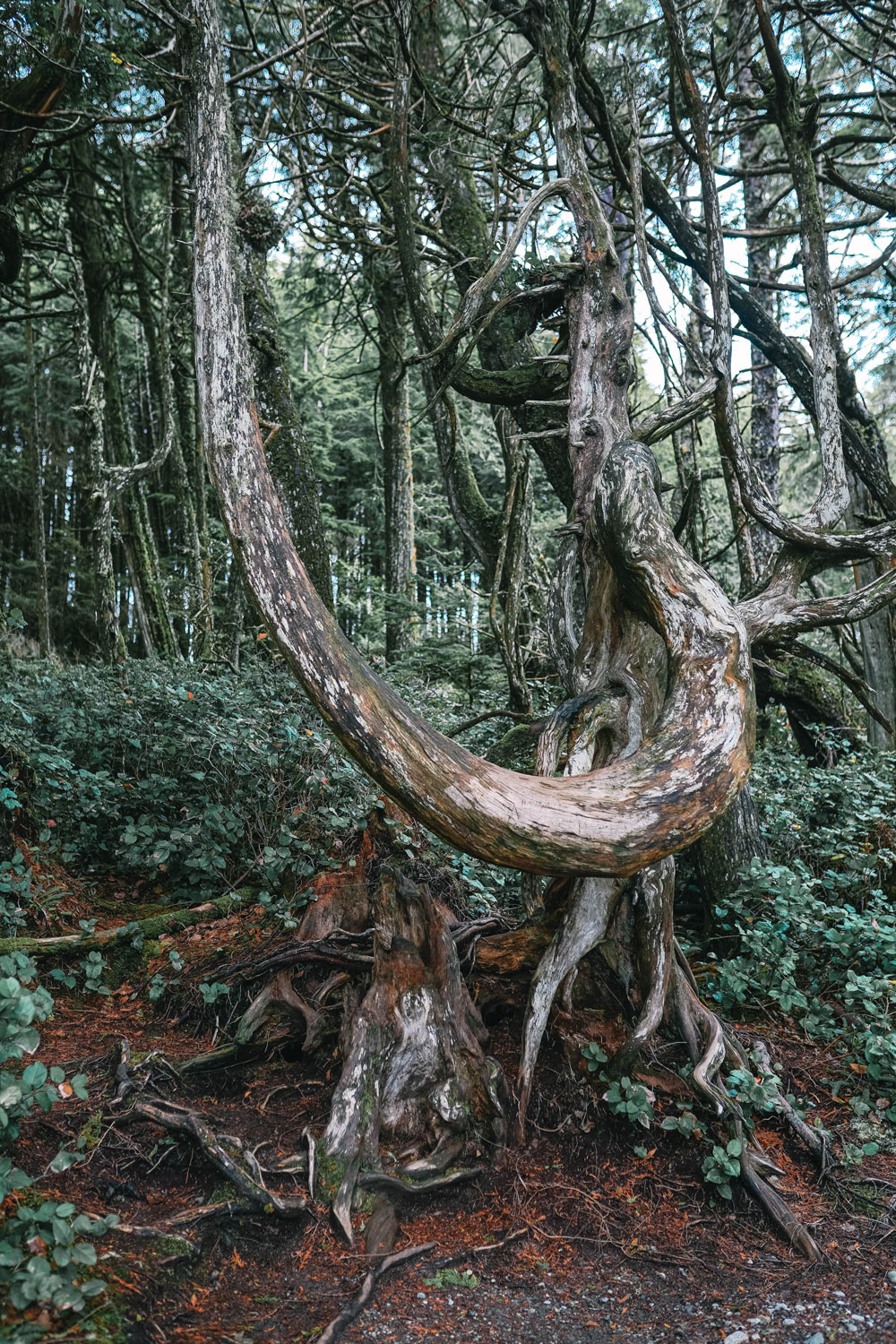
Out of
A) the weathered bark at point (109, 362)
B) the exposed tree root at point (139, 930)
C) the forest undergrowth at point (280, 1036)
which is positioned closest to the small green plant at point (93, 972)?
the forest undergrowth at point (280, 1036)

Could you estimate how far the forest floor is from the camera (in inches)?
109

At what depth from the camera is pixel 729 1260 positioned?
329cm

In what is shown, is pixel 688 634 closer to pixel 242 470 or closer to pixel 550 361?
pixel 242 470

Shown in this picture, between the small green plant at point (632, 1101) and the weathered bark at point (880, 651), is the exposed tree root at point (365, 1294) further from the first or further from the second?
the weathered bark at point (880, 651)

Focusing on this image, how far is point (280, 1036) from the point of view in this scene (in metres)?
4.15

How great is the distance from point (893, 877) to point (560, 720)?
320 cm

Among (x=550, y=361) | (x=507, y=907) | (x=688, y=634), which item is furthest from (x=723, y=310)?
(x=507, y=907)

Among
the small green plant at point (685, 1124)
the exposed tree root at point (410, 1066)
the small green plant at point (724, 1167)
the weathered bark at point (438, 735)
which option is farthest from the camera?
the small green plant at point (685, 1124)

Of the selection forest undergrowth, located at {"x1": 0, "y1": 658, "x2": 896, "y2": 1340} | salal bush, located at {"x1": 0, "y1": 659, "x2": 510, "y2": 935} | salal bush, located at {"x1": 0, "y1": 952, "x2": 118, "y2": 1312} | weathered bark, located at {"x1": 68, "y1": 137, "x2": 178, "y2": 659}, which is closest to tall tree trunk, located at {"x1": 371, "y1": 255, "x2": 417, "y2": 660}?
weathered bark, located at {"x1": 68, "y1": 137, "x2": 178, "y2": 659}

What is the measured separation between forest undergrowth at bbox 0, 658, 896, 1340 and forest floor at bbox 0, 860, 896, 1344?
0.04 ft

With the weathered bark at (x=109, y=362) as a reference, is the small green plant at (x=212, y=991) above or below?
below

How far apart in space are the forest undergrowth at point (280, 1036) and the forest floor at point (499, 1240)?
0.04 feet

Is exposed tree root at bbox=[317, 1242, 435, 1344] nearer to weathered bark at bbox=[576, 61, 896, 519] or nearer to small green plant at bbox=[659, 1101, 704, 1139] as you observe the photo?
small green plant at bbox=[659, 1101, 704, 1139]

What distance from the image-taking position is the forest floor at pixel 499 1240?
276 centimetres
